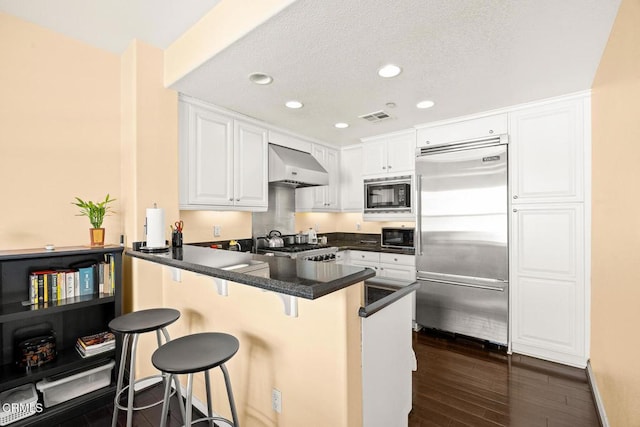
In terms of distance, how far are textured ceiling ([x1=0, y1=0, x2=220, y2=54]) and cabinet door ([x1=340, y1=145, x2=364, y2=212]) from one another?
290cm

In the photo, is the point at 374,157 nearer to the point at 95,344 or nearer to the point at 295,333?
the point at 295,333

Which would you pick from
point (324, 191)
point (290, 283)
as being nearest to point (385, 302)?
point (290, 283)

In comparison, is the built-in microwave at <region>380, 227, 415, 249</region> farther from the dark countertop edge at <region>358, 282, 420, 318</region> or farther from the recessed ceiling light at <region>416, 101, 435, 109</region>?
the dark countertop edge at <region>358, 282, 420, 318</region>

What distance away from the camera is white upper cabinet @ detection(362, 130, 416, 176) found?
3801mm

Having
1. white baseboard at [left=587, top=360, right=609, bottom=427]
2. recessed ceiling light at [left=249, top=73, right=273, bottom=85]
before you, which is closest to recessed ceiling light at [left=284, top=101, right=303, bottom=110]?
recessed ceiling light at [left=249, top=73, right=273, bottom=85]

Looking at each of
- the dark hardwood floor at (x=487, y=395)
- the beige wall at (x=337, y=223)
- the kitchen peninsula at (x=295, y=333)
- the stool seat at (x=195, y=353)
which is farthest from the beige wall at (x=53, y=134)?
the beige wall at (x=337, y=223)

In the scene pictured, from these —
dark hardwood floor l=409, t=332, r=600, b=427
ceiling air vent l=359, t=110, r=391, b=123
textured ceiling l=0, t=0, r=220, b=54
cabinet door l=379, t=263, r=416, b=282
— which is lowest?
dark hardwood floor l=409, t=332, r=600, b=427

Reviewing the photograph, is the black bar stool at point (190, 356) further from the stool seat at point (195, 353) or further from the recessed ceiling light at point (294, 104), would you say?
the recessed ceiling light at point (294, 104)

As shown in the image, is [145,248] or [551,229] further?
[551,229]

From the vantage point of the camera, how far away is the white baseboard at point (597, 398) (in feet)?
6.26

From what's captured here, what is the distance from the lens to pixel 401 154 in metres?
3.87

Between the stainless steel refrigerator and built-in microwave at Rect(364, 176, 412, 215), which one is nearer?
the stainless steel refrigerator

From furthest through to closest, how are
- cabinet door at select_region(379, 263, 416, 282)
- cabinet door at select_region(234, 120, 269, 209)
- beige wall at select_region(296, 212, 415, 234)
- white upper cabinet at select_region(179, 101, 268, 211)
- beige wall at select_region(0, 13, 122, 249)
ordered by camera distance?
1. beige wall at select_region(296, 212, 415, 234)
2. cabinet door at select_region(379, 263, 416, 282)
3. cabinet door at select_region(234, 120, 269, 209)
4. white upper cabinet at select_region(179, 101, 268, 211)
5. beige wall at select_region(0, 13, 122, 249)

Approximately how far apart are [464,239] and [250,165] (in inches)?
100
